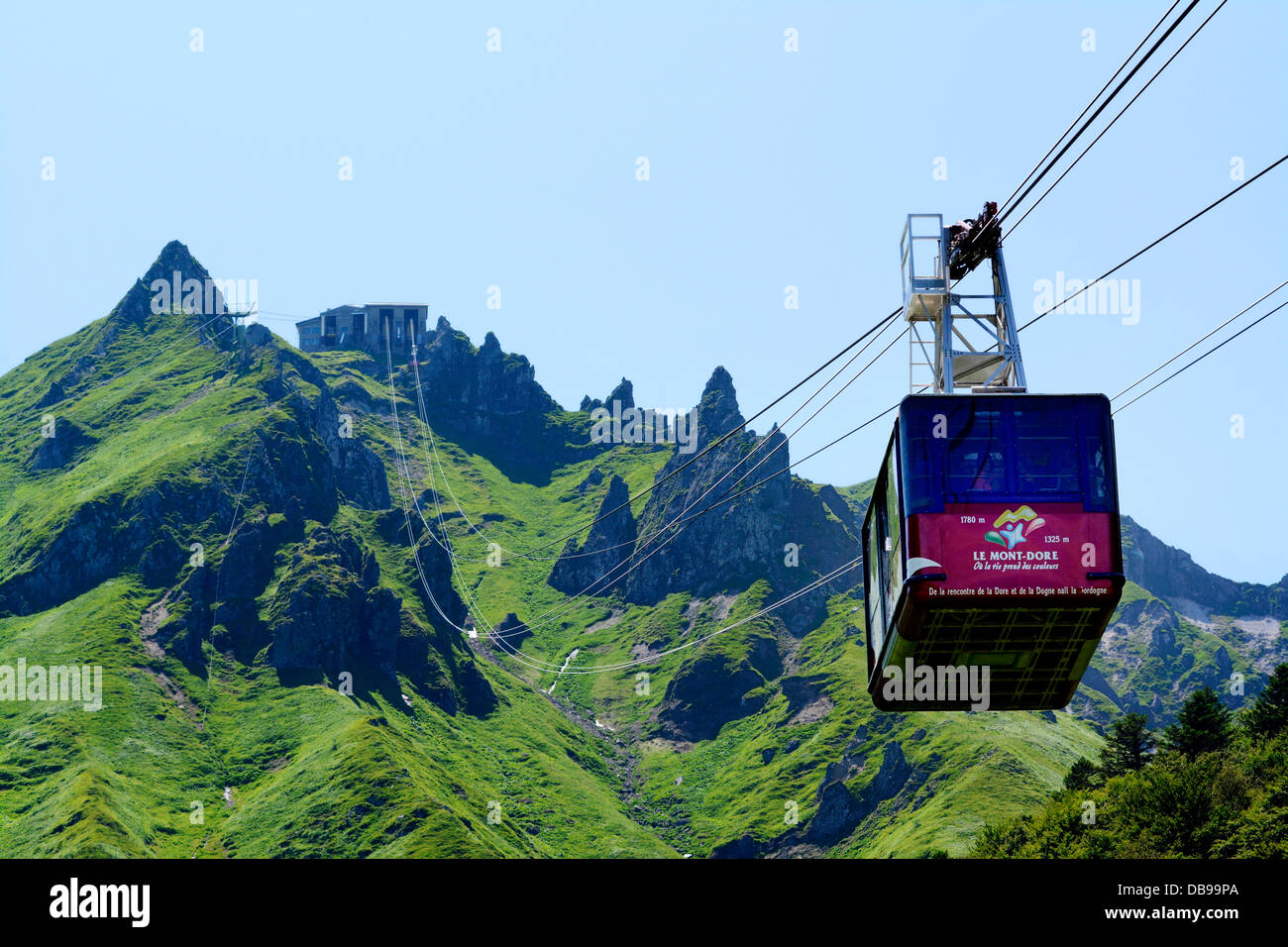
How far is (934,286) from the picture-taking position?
45.6 m

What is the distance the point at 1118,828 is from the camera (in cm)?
12594

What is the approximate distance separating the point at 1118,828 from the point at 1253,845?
1082 inches
